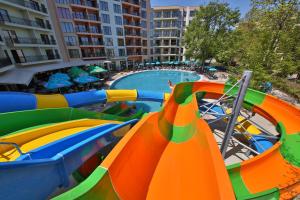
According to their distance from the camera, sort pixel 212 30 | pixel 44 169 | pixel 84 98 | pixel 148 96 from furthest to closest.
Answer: pixel 212 30
pixel 148 96
pixel 84 98
pixel 44 169

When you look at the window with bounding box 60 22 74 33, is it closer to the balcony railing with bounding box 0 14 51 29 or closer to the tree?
the balcony railing with bounding box 0 14 51 29

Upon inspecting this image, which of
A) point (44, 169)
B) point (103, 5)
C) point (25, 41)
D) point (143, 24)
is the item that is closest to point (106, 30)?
point (103, 5)

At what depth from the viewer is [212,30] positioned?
32.4 metres

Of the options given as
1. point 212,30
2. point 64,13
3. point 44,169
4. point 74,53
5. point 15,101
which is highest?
point 64,13

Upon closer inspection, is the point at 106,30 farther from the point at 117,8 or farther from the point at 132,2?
the point at 132,2

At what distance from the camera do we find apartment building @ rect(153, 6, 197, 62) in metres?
46.0

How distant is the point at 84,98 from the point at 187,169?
888 cm

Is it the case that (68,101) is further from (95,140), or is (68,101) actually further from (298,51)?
(298,51)

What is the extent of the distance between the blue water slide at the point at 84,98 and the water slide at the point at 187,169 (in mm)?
5940

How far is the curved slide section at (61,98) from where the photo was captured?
6900 millimetres

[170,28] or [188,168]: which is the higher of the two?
[170,28]

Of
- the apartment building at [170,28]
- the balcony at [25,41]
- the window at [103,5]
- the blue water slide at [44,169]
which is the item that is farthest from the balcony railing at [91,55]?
the blue water slide at [44,169]

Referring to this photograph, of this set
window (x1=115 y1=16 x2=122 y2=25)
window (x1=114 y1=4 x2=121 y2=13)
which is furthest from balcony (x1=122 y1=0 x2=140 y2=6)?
window (x1=115 y1=16 x2=122 y2=25)

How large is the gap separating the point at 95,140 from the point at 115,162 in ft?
7.44
